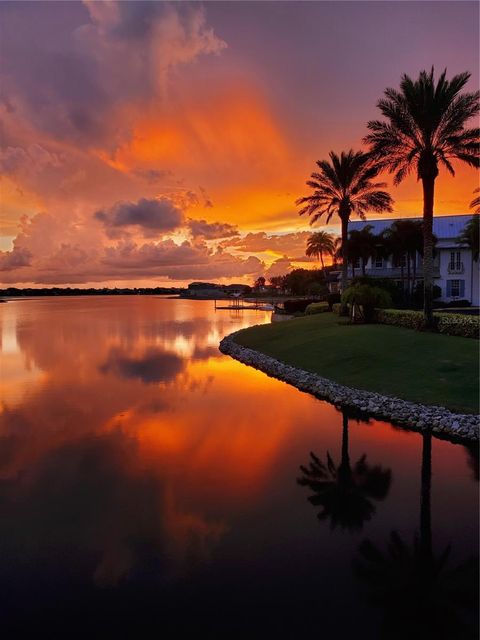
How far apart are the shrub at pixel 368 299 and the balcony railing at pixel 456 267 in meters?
25.1

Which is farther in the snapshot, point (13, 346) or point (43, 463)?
point (13, 346)

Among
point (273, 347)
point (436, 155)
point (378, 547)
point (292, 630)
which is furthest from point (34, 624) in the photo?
point (436, 155)

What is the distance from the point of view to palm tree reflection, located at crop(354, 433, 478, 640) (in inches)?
261

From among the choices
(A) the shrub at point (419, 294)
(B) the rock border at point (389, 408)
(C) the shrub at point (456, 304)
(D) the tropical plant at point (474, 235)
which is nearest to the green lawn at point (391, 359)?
(B) the rock border at point (389, 408)

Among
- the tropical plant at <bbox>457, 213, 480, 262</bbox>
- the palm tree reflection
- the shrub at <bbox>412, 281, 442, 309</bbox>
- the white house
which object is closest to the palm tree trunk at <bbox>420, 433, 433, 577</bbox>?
the palm tree reflection

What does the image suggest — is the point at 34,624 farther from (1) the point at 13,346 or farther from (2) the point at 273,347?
(1) the point at 13,346

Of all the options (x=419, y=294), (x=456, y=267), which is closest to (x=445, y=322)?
(x=419, y=294)

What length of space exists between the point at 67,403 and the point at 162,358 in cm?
1358

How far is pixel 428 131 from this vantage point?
26.5 metres

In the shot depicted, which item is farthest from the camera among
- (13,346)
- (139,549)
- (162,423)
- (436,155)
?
(13,346)

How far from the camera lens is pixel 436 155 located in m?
27.0

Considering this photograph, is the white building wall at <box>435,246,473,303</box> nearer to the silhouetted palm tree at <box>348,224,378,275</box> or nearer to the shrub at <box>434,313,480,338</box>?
the silhouetted palm tree at <box>348,224,378,275</box>

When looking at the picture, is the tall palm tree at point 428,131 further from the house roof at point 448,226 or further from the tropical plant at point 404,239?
the house roof at point 448,226

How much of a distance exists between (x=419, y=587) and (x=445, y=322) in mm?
20846
